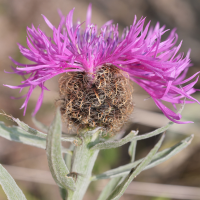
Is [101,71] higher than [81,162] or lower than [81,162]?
higher

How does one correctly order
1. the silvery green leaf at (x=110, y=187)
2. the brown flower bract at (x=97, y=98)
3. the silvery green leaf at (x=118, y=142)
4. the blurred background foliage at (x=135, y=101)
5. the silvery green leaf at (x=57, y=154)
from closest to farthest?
the silvery green leaf at (x=57, y=154)
the silvery green leaf at (x=118, y=142)
the brown flower bract at (x=97, y=98)
the silvery green leaf at (x=110, y=187)
the blurred background foliage at (x=135, y=101)

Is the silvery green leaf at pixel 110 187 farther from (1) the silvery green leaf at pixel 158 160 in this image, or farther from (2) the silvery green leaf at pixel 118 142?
(2) the silvery green leaf at pixel 118 142

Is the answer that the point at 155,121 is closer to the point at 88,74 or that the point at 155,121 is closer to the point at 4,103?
the point at 88,74

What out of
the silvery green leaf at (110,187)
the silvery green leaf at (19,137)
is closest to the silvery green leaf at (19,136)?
the silvery green leaf at (19,137)

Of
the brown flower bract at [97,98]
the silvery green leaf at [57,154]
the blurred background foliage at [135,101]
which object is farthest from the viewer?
the blurred background foliage at [135,101]

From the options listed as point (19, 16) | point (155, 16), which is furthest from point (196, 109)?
point (19, 16)

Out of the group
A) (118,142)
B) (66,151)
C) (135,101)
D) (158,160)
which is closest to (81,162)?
Answer: (66,151)

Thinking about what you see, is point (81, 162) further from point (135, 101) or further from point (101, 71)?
point (135, 101)
